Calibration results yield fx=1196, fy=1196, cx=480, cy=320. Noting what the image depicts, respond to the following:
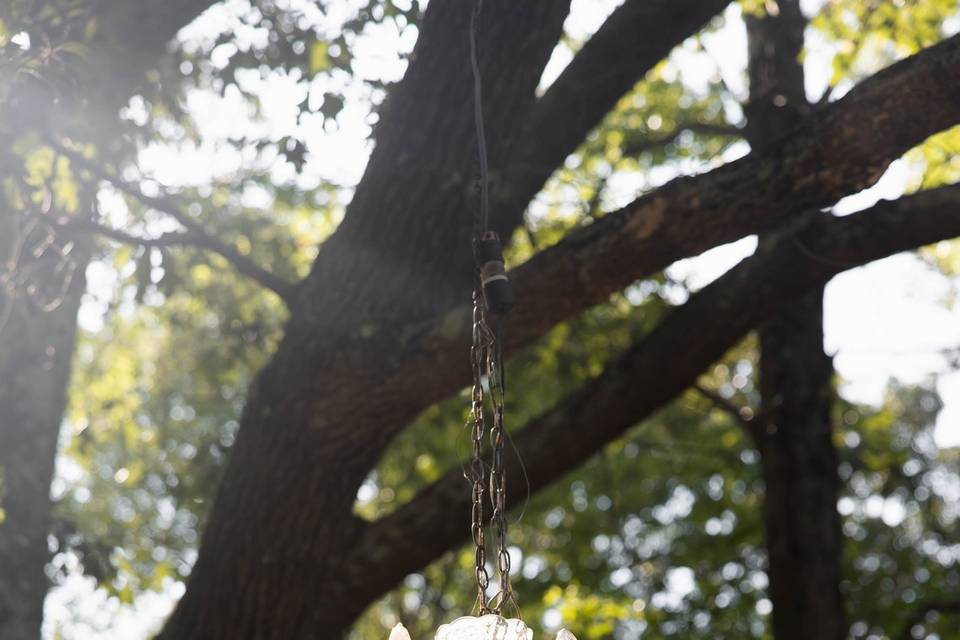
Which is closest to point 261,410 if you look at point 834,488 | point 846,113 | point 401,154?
point 401,154

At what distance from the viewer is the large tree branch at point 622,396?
15.5ft

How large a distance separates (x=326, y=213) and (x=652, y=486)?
16.7ft

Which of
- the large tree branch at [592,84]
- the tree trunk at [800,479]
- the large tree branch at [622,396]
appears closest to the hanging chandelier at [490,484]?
the large tree branch at [622,396]

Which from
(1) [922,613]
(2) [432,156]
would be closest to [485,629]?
(2) [432,156]

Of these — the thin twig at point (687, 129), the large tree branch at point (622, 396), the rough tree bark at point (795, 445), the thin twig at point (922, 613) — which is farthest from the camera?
the thin twig at point (922, 613)

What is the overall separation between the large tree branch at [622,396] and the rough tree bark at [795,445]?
1.80 metres

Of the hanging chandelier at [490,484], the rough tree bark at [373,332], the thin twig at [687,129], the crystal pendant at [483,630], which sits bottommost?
the crystal pendant at [483,630]

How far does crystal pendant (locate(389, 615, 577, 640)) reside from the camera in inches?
85.8

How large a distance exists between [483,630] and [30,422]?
4.65 meters

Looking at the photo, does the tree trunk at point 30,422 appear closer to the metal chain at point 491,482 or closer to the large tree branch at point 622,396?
the large tree branch at point 622,396

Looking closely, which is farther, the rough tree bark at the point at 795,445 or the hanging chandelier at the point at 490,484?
the rough tree bark at the point at 795,445

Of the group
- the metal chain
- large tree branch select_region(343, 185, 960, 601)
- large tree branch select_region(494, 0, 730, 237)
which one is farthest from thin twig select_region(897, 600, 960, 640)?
the metal chain

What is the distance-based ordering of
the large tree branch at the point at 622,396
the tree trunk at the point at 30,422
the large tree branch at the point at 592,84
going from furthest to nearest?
the tree trunk at the point at 30,422
the large tree branch at the point at 592,84
the large tree branch at the point at 622,396

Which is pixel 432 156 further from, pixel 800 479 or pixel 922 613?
pixel 922 613
